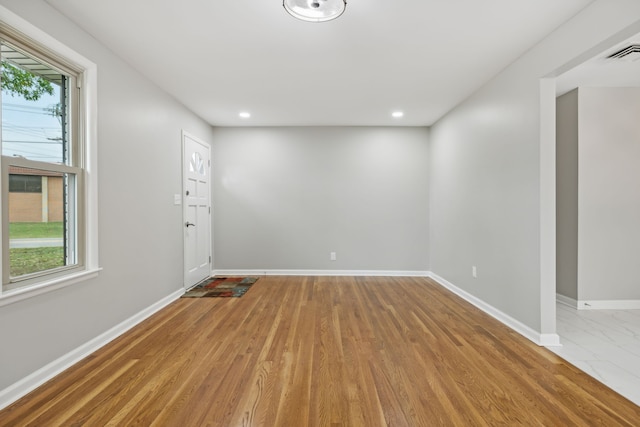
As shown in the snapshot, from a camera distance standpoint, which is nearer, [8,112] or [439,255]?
[8,112]

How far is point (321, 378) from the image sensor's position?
2002 mm

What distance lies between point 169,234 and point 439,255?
152 inches

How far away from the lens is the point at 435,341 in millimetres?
2574

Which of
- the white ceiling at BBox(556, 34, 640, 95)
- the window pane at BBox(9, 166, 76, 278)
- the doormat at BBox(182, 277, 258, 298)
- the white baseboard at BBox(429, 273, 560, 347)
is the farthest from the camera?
the doormat at BBox(182, 277, 258, 298)

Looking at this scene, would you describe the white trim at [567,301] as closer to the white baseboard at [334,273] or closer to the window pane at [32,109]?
the white baseboard at [334,273]

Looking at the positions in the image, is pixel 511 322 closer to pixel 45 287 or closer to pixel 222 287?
pixel 222 287

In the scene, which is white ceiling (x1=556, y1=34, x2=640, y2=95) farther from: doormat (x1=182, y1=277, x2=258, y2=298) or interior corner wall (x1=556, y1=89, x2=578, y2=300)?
doormat (x1=182, y1=277, x2=258, y2=298)

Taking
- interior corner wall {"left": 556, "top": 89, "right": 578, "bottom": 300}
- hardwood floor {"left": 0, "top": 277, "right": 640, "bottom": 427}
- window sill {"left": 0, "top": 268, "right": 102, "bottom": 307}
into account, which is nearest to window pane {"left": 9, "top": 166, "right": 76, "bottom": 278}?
window sill {"left": 0, "top": 268, "right": 102, "bottom": 307}

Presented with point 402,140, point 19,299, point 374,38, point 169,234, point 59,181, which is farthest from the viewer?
point 402,140

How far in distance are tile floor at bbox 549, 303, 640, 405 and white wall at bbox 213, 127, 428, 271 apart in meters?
2.31

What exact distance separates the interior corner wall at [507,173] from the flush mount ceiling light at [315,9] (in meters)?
1.68

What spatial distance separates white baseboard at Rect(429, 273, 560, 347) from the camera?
248cm

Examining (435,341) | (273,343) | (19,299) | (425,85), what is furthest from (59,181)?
(425,85)

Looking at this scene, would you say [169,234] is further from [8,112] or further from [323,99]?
[323,99]
